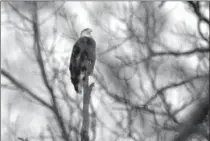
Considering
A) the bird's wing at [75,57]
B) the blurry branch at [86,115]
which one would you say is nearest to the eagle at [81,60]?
the bird's wing at [75,57]

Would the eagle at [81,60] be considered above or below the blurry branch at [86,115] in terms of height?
above

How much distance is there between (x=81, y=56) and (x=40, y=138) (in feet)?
4.49

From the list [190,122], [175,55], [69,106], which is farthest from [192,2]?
[190,122]

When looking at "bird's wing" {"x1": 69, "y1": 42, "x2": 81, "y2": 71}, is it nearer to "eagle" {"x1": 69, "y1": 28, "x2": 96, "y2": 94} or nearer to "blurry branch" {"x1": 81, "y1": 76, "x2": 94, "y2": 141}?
"eagle" {"x1": 69, "y1": 28, "x2": 96, "y2": 94}

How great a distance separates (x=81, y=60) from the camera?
588 centimetres

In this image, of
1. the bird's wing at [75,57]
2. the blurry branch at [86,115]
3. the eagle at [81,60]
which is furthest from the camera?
the bird's wing at [75,57]

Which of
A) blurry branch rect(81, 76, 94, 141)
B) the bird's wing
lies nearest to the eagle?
the bird's wing

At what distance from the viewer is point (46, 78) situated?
25.0ft

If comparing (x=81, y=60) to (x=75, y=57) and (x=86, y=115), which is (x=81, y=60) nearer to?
(x=75, y=57)

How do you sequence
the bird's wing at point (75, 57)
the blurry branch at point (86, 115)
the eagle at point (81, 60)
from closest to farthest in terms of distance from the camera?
1. the blurry branch at point (86, 115)
2. the eagle at point (81, 60)
3. the bird's wing at point (75, 57)

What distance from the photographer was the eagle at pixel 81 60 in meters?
5.52

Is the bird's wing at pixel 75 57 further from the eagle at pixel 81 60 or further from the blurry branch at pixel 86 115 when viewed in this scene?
the blurry branch at pixel 86 115

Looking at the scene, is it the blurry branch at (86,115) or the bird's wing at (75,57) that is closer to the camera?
the blurry branch at (86,115)

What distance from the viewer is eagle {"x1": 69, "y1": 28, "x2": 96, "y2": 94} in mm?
5516
